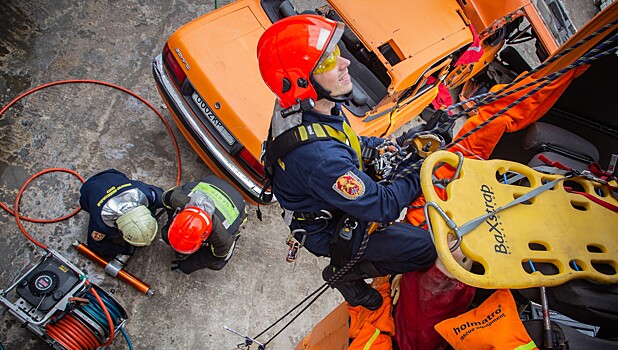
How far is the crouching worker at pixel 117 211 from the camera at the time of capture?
3.94m

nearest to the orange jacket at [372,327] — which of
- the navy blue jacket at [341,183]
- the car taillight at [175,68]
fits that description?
the navy blue jacket at [341,183]

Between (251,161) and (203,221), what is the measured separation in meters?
0.88

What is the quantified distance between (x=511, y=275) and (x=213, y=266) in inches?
123

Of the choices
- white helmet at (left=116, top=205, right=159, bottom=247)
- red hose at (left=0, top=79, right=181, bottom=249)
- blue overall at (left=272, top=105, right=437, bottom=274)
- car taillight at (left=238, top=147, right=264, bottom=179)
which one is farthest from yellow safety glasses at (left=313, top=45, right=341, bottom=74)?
red hose at (left=0, top=79, right=181, bottom=249)

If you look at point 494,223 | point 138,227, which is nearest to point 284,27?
point 494,223

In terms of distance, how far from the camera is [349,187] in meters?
Answer: 2.45

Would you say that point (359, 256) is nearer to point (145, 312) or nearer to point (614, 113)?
point (614, 113)

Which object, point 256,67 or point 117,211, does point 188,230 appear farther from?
point 256,67

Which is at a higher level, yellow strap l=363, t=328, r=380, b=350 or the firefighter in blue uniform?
the firefighter in blue uniform

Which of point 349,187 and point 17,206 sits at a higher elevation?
point 17,206

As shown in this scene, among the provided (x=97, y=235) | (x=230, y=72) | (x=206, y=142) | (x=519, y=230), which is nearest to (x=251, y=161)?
(x=206, y=142)

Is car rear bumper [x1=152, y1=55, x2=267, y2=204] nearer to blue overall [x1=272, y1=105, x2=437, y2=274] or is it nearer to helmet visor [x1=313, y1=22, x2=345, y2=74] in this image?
blue overall [x1=272, y1=105, x2=437, y2=274]

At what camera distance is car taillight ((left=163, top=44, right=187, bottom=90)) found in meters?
4.62

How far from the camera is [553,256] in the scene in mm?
1906
